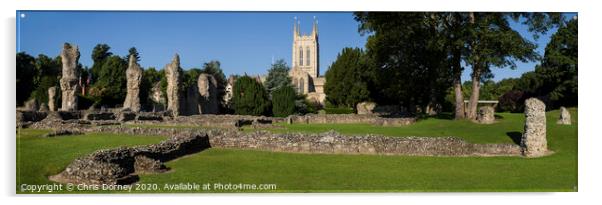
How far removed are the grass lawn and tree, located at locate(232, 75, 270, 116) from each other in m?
25.3

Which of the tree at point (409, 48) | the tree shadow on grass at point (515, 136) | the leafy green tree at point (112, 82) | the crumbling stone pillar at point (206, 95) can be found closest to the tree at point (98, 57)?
the leafy green tree at point (112, 82)

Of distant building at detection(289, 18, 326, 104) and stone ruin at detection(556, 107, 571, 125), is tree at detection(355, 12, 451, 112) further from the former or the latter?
distant building at detection(289, 18, 326, 104)

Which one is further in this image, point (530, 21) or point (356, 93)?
point (356, 93)

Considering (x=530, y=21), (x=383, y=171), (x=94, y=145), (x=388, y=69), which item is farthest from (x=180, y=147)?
(x=388, y=69)

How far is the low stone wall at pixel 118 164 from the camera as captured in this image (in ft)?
37.9

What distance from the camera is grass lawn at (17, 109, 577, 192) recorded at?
40.8ft

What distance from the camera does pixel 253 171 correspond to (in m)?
13.5

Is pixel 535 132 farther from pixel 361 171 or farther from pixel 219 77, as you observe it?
pixel 219 77

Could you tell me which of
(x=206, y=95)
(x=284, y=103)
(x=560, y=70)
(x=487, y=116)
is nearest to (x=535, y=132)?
(x=487, y=116)

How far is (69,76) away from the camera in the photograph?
33.3m

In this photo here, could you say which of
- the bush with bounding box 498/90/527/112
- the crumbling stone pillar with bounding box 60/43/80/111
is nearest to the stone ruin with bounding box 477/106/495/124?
the bush with bounding box 498/90/527/112

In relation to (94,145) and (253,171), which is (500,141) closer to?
(253,171)

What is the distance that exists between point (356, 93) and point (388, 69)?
21189mm

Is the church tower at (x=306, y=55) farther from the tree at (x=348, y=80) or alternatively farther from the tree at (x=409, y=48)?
the tree at (x=409, y=48)
